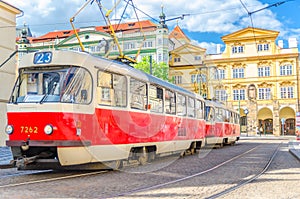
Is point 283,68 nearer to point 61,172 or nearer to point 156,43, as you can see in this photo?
point 156,43

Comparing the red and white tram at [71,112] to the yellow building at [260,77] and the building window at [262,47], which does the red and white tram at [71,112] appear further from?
the building window at [262,47]

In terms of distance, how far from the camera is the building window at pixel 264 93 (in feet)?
197

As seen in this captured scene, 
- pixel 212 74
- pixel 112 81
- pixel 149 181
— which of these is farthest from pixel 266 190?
pixel 212 74

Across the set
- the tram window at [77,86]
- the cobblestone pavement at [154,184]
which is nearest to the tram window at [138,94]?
the cobblestone pavement at [154,184]

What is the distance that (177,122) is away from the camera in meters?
15.6

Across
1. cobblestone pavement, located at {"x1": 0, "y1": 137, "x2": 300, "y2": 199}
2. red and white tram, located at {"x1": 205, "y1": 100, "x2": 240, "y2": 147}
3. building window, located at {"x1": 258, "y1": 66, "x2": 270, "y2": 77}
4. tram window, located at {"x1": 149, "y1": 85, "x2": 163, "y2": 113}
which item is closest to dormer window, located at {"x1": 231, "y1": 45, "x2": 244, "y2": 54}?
building window, located at {"x1": 258, "y1": 66, "x2": 270, "y2": 77}

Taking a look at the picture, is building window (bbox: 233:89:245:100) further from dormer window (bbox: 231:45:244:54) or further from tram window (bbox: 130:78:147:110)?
tram window (bbox: 130:78:147:110)

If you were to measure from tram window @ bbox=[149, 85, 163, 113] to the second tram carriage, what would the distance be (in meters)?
1.21

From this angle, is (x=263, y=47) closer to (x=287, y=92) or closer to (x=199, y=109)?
(x=287, y=92)

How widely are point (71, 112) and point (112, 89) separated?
5.79 feet

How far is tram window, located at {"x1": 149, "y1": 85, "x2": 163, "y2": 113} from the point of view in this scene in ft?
43.0

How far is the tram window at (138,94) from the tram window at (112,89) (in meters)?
0.43

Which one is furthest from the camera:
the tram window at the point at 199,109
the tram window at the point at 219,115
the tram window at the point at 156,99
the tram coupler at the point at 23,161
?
the tram window at the point at 219,115

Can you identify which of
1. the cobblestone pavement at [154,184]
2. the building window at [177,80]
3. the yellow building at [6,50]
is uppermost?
the building window at [177,80]
